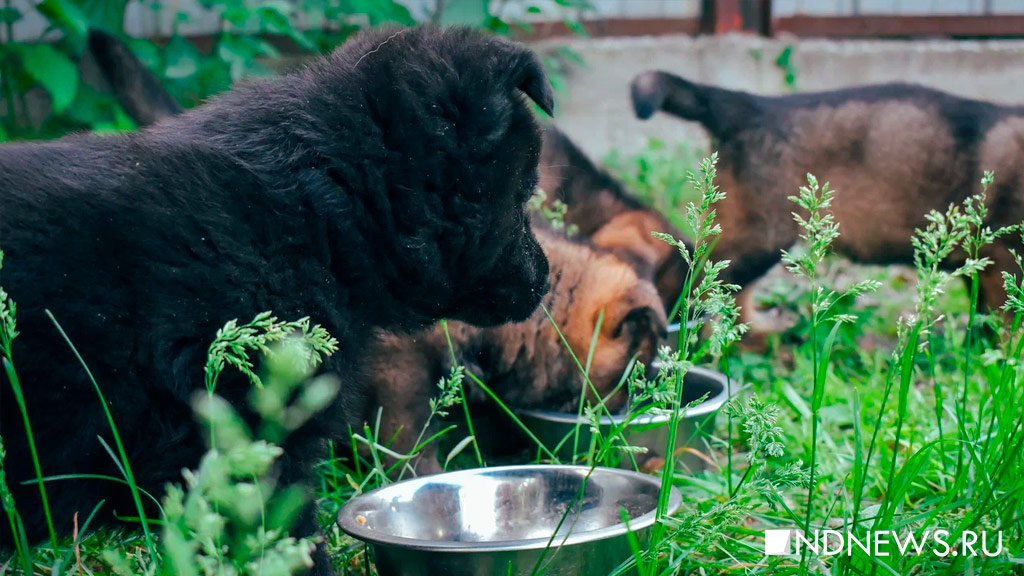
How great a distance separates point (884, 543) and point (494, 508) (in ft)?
2.46

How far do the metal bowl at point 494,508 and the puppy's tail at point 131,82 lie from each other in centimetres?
219

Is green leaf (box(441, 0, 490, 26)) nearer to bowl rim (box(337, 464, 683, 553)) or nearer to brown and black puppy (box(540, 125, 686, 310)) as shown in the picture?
brown and black puppy (box(540, 125, 686, 310))

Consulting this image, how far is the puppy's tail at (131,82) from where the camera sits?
3.62 m

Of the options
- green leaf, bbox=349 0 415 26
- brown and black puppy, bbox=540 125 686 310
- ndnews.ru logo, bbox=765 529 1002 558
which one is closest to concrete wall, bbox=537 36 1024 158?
green leaf, bbox=349 0 415 26

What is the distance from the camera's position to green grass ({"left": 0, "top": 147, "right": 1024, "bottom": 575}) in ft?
4.75

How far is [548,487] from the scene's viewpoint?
6.61 feet

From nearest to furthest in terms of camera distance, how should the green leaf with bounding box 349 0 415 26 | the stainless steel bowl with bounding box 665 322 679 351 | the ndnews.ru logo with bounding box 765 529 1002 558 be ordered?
1. the ndnews.ru logo with bounding box 765 529 1002 558
2. the stainless steel bowl with bounding box 665 322 679 351
3. the green leaf with bounding box 349 0 415 26

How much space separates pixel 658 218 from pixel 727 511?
7.55 ft

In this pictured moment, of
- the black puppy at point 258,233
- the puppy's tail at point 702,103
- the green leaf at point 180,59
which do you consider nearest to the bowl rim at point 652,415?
the black puppy at point 258,233

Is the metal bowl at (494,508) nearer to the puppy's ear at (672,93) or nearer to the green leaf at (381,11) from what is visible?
the puppy's ear at (672,93)

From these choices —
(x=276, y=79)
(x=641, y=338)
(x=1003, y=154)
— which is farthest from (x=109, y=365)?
(x=1003, y=154)

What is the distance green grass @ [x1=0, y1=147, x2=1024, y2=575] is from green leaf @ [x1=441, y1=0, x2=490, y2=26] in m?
1.91

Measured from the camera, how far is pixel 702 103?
4.02 m

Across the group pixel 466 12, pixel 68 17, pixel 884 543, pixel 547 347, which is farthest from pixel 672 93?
pixel 884 543
